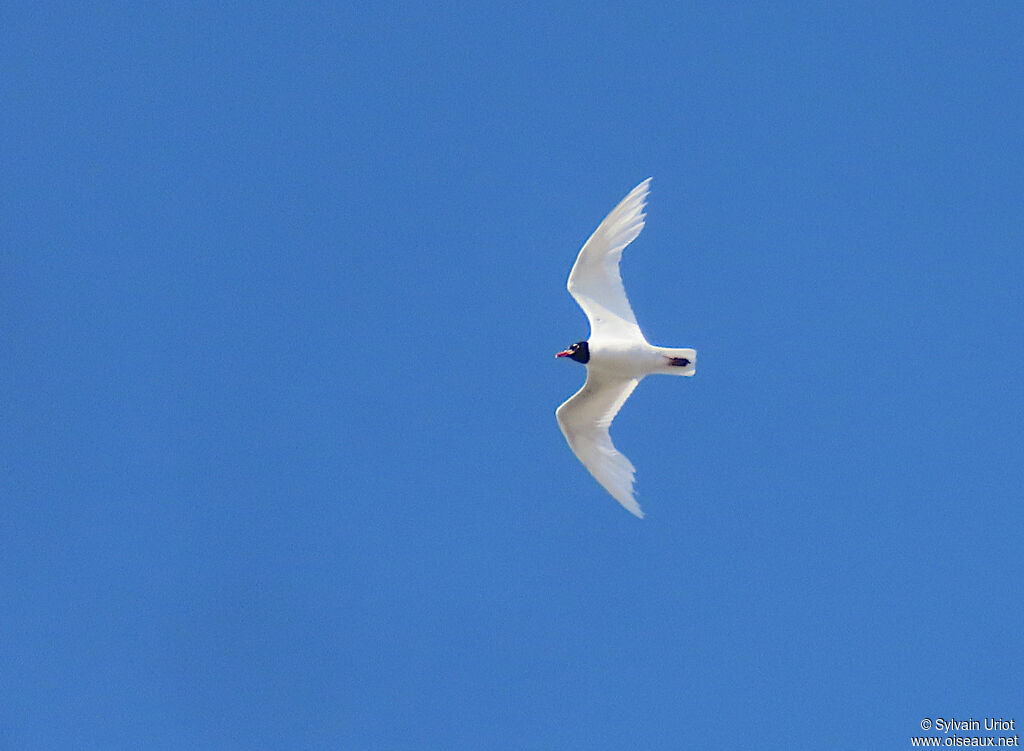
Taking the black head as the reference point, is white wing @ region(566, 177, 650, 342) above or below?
above

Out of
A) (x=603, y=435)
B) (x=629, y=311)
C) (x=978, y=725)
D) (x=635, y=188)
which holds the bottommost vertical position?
(x=978, y=725)

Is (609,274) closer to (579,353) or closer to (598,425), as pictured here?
(579,353)

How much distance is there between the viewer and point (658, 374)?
16641 mm

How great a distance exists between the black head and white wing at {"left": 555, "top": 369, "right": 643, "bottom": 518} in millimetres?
301

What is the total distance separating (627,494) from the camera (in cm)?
1641

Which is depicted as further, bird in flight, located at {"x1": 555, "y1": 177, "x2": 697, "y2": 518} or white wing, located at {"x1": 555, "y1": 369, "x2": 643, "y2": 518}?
white wing, located at {"x1": 555, "y1": 369, "x2": 643, "y2": 518}

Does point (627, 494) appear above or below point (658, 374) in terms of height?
below

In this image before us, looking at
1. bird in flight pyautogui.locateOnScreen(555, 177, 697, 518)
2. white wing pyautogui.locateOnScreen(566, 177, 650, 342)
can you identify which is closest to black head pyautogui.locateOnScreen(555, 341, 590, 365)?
bird in flight pyautogui.locateOnScreen(555, 177, 697, 518)

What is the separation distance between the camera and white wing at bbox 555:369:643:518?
16688mm

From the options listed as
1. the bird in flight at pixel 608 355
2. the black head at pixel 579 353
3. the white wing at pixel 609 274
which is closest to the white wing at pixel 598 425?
the bird in flight at pixel 608 355

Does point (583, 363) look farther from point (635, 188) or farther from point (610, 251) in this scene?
point (635, 188)

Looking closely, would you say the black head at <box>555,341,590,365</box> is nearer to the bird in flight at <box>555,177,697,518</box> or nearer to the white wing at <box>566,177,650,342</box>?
the bird in flight at <box>555,177,697,518</box>

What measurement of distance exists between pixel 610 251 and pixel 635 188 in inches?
50.9

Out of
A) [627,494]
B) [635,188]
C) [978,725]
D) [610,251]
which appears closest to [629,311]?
[610,251]
